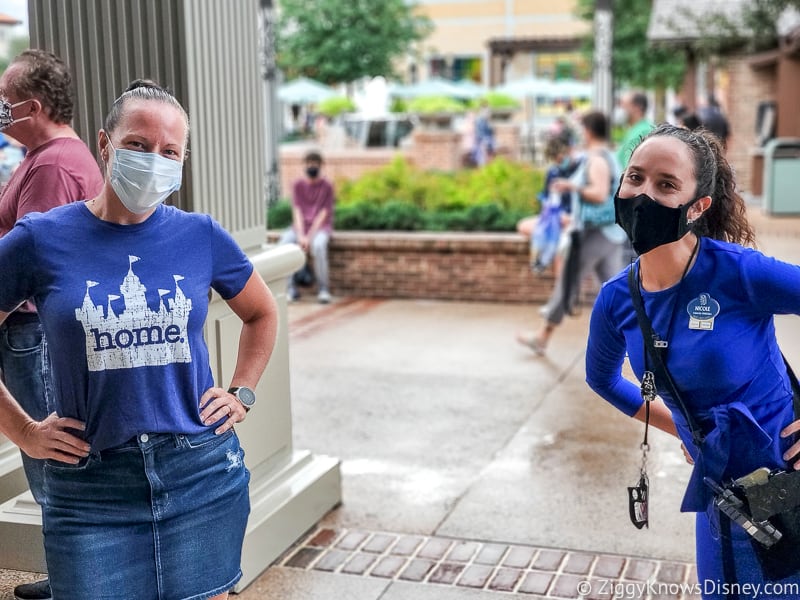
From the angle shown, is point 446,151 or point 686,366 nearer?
point 686,366

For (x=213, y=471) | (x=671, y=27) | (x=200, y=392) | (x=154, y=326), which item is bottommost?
(x=213, y=471)

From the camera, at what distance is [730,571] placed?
253 cm

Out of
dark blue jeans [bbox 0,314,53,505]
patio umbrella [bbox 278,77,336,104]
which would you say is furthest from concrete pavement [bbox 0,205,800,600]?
patio umbrella [bbox 278,77,336,104]

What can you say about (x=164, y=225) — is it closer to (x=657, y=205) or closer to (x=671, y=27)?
(x=657, y=205)

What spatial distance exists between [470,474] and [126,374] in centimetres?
334

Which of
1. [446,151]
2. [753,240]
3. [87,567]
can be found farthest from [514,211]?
[446,151]

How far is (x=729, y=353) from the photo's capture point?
2506mm

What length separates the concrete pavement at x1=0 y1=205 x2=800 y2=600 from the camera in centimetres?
421

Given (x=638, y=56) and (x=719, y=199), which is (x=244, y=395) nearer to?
(x=719, y=199)

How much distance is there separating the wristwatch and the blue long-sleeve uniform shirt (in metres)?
0.99

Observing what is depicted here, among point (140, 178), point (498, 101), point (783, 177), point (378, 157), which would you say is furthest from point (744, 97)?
point (140, 178)

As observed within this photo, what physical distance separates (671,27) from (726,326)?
18.5 m

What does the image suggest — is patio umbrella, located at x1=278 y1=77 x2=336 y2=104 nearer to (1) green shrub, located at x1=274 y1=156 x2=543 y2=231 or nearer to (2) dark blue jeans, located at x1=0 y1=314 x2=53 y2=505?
(1) green shrub, located at x1=274 y1=156 x2=543 y2=231

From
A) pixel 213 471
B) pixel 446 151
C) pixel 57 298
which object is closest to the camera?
pixel 57 298
